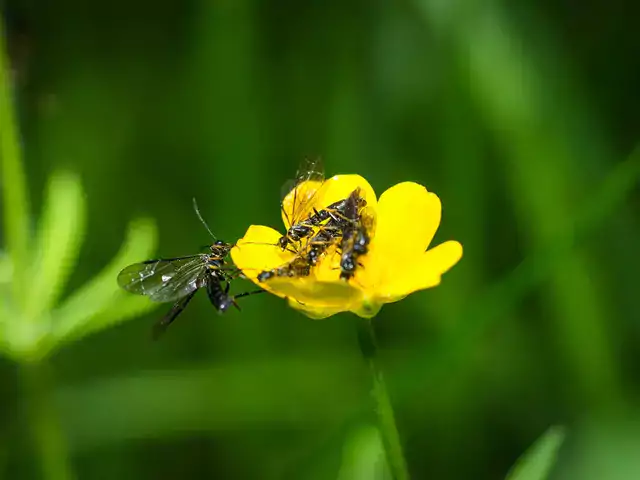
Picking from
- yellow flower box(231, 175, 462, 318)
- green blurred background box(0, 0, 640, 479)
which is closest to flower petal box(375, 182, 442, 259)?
yellow flower box(231, 175, 462, 318)

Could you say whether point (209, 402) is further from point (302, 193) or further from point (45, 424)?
point (302, 193)

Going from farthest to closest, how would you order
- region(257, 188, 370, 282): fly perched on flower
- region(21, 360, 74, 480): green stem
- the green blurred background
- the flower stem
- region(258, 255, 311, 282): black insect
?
1. the green blurred background
2. region(21, 360, 74, 480): green stem
3. region(257, 188, 370, 282): fly perched on flower
4. region(258, 255, 311, 282): black insect
5. the flower stem

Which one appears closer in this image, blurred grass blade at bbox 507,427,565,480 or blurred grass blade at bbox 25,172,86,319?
blurred grass blade at bbox 507,427,565,480

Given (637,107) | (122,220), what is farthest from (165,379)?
(637,107)

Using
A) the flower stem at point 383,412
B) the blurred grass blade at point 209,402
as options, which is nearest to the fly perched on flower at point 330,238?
the flower stem at point 383,412

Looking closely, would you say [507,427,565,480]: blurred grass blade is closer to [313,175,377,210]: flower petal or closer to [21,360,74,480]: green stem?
[313,175,377,210]: flower petal
